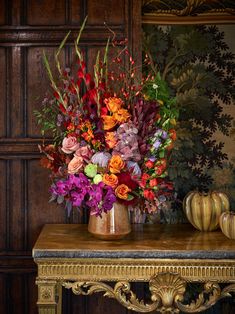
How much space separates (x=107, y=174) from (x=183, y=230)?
672mm

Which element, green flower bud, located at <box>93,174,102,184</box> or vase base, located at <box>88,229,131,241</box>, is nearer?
green flower bud, located at <box>93,174,102,184</box>

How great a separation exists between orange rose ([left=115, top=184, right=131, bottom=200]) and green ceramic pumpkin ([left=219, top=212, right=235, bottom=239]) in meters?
0.54

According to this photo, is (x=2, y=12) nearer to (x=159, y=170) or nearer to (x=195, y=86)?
(x=195, y=86)

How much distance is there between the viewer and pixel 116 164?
222 cm

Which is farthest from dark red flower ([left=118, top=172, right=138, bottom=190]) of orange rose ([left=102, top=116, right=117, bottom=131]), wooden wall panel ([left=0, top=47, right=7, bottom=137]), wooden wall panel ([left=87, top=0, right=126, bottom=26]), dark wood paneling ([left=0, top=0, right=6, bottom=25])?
dark wood paneling ([left=0, top=0, right=6, bottom=25])

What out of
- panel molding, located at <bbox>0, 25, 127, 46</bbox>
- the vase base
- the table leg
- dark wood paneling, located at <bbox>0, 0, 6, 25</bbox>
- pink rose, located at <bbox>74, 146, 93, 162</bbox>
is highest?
dark wood paneling, located at <bbox>0, 0, 6, 25</bbox>

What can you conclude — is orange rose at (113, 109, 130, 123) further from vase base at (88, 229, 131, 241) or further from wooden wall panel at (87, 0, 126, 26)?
wooden wall panel at (87, 0, 126, 26)

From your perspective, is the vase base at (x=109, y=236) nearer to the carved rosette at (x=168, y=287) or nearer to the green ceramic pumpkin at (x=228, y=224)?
the carved rosette at (x=168, y=287)

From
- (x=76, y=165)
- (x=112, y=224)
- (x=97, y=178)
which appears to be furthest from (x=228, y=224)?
(x=76, y=165)

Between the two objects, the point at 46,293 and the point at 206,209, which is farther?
the point at 206,209

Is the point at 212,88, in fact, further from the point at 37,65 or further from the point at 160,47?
the point at 37,65

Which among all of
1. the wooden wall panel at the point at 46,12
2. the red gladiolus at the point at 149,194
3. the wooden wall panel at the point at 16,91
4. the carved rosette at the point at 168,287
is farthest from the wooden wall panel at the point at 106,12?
the carved rosette at the point at 168,287

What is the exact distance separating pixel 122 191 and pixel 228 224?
579 mm

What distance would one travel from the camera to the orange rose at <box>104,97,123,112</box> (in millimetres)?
2240
